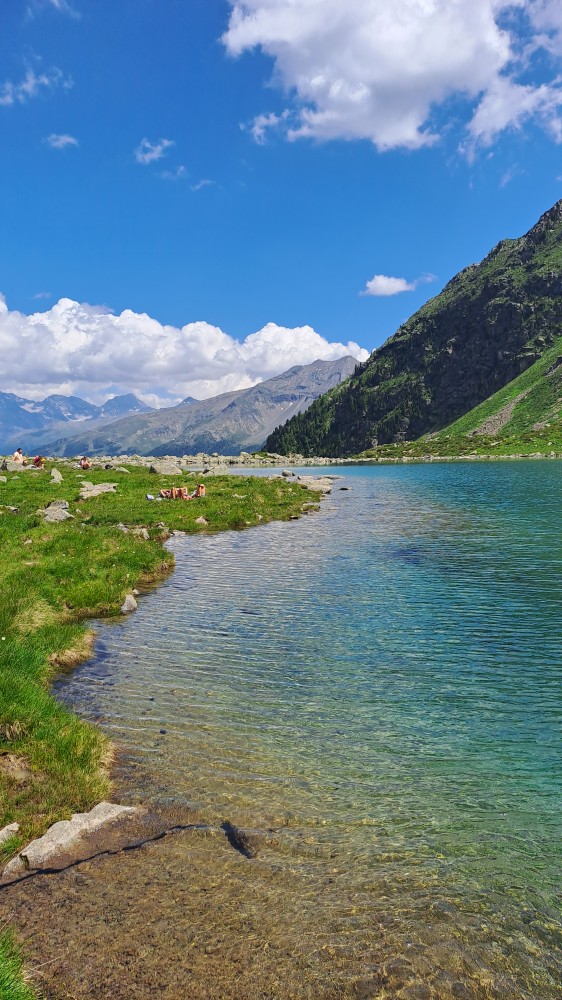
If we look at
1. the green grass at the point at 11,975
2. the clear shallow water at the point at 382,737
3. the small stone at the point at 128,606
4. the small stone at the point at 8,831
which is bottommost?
the clear shallow water at the point at 382,737

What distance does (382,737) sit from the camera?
37.9ft

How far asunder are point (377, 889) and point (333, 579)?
18253mm

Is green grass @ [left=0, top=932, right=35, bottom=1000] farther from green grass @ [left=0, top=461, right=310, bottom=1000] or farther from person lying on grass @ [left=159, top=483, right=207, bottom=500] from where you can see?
person lying on grass @ [left=159, top=483, right=207, bottom=500]

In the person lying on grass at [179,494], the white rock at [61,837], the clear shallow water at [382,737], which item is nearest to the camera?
the clear shallow water at [382,737]

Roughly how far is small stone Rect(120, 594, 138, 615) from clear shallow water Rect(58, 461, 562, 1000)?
2.05ft

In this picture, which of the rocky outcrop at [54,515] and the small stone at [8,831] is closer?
the small stone at [8,831]

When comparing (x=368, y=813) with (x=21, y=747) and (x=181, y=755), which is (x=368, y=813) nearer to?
(x=181, y=755)

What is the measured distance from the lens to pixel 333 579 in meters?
25.5

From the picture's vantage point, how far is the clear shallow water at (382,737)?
22.5 feet

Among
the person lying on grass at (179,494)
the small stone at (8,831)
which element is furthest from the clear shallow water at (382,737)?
the person lying on grass at (179,494)

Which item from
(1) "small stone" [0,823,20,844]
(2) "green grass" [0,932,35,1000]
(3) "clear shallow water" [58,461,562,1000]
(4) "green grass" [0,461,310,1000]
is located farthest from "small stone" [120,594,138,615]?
(2) "green grass" [0,932,35,1000]

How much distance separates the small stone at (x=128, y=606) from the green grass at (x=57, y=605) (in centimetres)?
34

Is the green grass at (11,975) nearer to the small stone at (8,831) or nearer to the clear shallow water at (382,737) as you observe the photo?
the small stone at (8,831)

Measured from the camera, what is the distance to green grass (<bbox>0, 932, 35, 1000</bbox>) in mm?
5217
